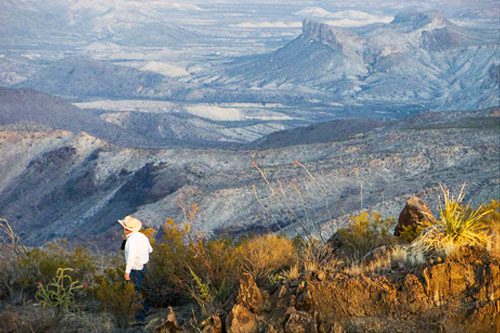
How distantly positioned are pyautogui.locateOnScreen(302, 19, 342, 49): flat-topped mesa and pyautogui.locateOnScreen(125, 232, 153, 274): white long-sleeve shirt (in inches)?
5533

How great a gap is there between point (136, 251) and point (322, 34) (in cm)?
14858

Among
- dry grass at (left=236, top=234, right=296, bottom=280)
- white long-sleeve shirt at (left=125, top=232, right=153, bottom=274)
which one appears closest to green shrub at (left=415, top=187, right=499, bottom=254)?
dry grass at (left=236, top=234, right=296, bottom=280)

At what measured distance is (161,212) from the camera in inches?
1473

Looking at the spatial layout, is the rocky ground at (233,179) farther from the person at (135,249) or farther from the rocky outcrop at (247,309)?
the rocky outcrop at (247,309)

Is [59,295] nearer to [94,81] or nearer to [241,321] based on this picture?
[241,321]

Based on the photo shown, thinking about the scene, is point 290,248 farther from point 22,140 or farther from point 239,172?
point 22,140

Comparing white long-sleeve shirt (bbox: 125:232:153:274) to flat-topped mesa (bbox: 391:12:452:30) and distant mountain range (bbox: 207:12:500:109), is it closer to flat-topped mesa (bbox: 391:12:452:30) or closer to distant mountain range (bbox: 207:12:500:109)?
distant mountain range (bbox: 207:12:500:109)

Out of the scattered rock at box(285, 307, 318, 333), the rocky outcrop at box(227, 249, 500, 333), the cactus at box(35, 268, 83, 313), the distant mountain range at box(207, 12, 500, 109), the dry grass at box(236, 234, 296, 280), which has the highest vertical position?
the rocky outcrop at box(227, 249, 500, 333)

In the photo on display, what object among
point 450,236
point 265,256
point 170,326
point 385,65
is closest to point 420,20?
point 385,65

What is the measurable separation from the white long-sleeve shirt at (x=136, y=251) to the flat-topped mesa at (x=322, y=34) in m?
141

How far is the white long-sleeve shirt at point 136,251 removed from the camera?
10.4 m

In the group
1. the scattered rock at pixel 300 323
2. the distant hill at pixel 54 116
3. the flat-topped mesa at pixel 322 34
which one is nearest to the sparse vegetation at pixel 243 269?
the scattered rock at pixel 300 323

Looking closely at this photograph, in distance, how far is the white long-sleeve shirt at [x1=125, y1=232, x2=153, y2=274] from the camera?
411 inches

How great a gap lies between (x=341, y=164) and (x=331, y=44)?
115 m
